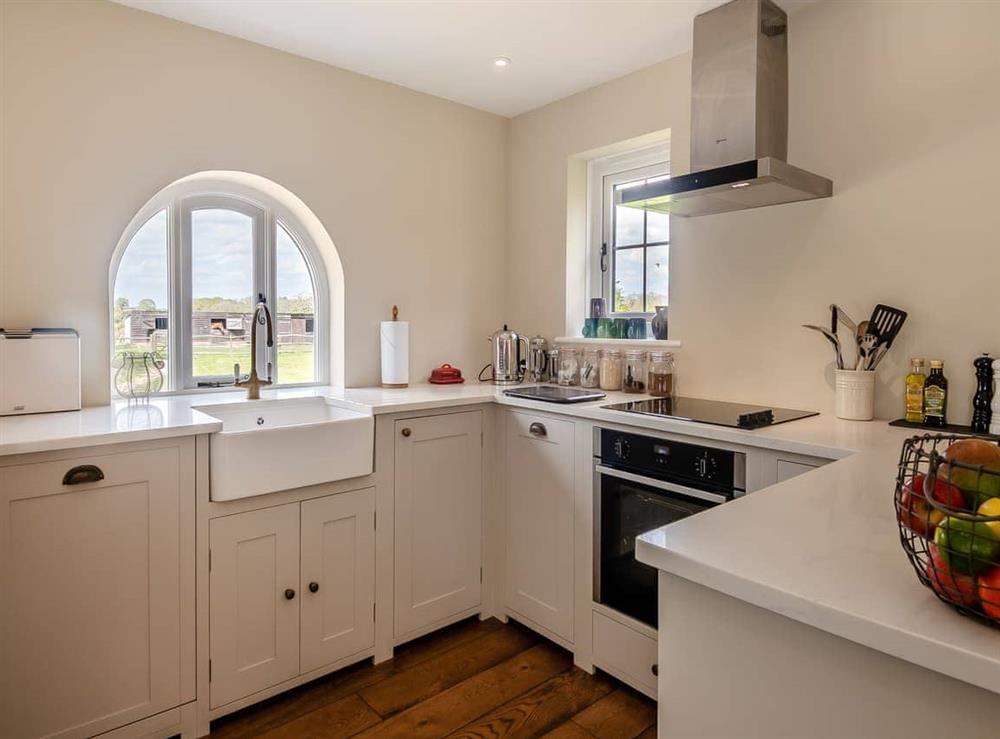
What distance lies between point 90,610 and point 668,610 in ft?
5.43

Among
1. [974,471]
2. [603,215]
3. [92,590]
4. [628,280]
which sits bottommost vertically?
[92,590]

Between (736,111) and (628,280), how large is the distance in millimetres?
982

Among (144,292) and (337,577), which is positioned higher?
(144,292)

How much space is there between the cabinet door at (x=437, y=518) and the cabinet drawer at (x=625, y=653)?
607mm

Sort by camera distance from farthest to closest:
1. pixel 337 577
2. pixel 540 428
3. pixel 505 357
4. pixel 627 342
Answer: pixel 505 357 < pixel 627 342 < pixel 540 428 < pixel 337 577

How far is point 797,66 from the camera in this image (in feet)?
7.36

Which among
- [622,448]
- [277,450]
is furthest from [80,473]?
[622,448]

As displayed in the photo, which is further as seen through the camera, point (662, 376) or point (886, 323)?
point (662, 376)

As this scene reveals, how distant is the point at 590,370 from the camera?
296 centimetres

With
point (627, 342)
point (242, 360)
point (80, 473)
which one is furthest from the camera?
point (627, 342)

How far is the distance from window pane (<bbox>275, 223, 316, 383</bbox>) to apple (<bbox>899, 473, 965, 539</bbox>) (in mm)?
2582

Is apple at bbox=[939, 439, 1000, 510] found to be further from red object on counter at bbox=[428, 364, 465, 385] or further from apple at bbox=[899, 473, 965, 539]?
red object on counter at bbox=[428, 364, 465, 385]

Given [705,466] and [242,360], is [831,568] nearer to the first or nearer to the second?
[705,466]

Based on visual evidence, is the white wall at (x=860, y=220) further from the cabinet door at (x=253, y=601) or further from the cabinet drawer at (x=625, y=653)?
the cabinet door at (x=253, y=601)
